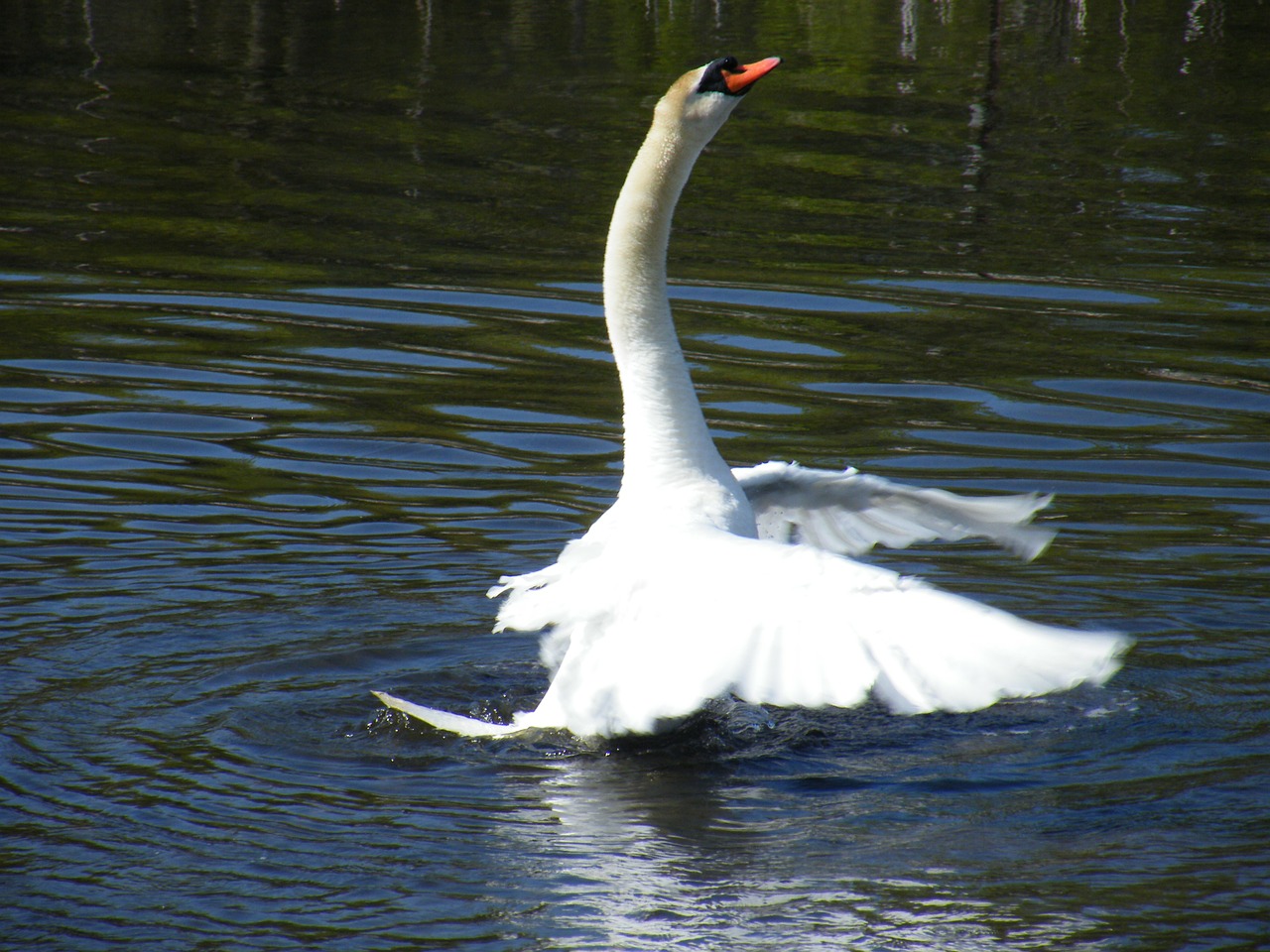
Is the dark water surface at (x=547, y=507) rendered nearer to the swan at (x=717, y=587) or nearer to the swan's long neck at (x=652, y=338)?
the swan at (x=717, y=587)

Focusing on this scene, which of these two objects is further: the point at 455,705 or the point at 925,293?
the point at 925,293

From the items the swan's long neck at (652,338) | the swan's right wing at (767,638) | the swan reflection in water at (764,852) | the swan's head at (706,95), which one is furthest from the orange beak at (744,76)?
the swan reflection in water at (764,852)

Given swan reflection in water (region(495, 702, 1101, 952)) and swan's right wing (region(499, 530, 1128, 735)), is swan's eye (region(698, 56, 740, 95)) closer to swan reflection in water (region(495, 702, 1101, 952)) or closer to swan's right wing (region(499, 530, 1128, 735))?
swan's right wing (region(499, 530, 1128, 735))

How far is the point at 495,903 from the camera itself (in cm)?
490

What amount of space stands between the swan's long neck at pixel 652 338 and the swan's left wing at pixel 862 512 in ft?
1.97

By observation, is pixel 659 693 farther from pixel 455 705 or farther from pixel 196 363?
pixel 196 363

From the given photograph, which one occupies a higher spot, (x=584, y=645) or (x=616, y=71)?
(x=616, y=71)

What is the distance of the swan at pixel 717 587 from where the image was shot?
14.3ft

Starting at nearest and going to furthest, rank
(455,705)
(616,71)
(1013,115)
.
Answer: (455,705), (1013,115), (616,71)

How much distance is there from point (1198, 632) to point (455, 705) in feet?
9.66

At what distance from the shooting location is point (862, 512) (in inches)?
275

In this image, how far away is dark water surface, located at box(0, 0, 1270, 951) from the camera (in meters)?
5.03

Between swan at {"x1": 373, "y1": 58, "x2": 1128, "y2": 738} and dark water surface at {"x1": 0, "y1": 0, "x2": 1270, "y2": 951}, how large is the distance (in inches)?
22.1

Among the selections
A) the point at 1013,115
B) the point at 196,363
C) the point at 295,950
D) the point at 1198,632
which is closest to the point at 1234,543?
the point at 1198,632
